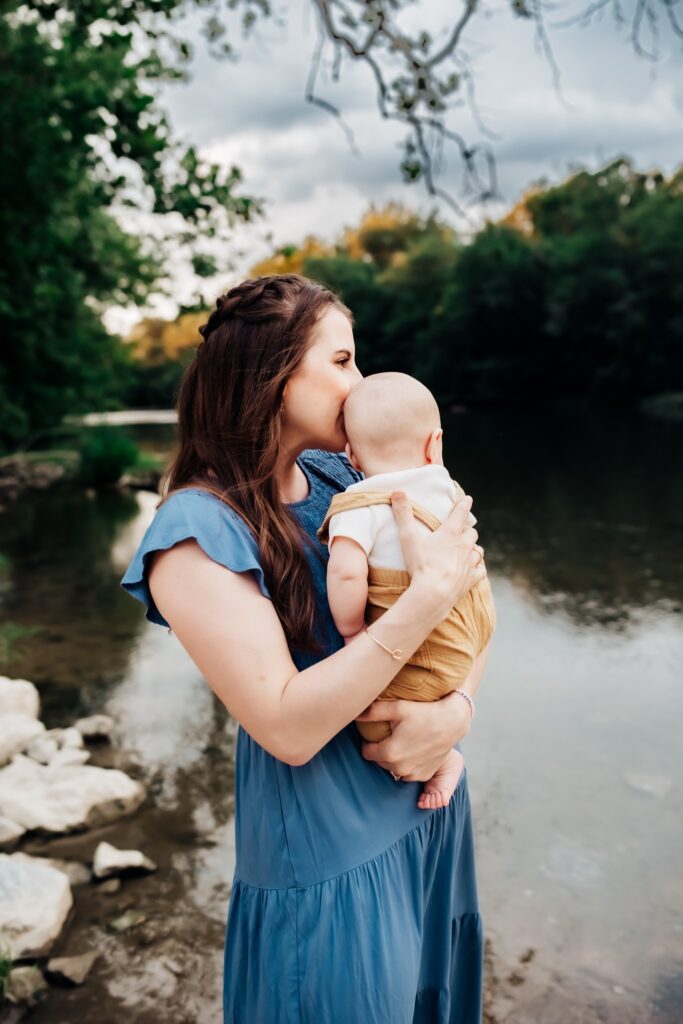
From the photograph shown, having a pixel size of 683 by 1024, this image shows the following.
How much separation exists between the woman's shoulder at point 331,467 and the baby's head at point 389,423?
22 centimetres

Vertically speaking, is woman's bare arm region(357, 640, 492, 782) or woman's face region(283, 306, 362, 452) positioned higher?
woman's face region(283, 306, 362, 452)

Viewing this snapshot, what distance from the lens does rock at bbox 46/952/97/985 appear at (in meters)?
2.92

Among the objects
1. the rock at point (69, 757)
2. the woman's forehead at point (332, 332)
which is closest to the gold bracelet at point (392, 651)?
the woman's forehead at point (332, 332)

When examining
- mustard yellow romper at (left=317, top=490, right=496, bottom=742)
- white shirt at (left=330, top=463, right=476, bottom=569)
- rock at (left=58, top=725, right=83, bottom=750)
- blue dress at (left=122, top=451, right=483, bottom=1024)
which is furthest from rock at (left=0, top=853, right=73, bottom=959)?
white shirt at (left=330, top=463, right=476, bottom=569)

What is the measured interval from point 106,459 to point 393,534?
15.0 meters

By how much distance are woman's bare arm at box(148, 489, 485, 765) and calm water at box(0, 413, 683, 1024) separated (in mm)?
1951

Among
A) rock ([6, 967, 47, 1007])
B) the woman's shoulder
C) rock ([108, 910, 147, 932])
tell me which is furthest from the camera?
rock ([108, 910, 147, 932])

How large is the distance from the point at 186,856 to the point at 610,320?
1095 inches

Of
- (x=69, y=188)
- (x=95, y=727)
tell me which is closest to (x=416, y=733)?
(x=95, y=727)

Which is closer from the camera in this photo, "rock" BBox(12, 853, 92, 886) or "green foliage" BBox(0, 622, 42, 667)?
"rock" BBox(12, 853, 92, 886)

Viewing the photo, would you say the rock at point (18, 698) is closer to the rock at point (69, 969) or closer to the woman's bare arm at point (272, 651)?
the rock at point (69, 969)

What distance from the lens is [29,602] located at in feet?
25.1

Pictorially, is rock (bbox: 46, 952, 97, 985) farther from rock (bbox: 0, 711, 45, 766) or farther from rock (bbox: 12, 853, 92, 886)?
rock (bbox: 0, 711, 45, 766)

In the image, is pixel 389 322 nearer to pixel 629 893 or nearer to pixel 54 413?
pixel 54 413
